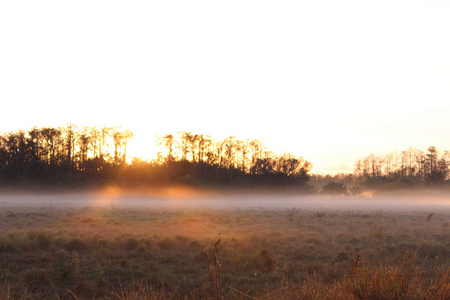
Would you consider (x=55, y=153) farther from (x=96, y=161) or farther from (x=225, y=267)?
(x=225, y=267)

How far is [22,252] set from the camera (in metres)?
11.3

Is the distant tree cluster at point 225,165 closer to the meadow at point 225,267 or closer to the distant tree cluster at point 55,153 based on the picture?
the distant tree cluster at point 55,153

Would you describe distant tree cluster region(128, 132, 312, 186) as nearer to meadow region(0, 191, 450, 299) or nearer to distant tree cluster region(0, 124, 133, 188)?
distant tree cluster region(0, 124, 133, 188)

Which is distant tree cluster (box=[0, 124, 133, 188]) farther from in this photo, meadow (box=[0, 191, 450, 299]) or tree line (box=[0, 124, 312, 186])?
meadow (box=[0, 191, 450, 299])

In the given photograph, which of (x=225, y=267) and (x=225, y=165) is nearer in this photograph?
(x=225, y=267)

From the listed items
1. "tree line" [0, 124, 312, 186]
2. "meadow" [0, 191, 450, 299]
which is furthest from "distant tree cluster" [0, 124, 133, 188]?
"meadow" [0, 191, 450, 299]

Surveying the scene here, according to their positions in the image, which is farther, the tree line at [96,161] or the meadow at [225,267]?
the tree line at [96,161]

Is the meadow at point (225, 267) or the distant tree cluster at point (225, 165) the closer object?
the meadow at point (225, 267)

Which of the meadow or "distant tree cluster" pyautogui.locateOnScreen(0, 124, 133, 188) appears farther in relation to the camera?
"distant tree cluster" pyautogui.locateOnScreen(0, 124, 133, 188)

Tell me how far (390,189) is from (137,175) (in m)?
42.5

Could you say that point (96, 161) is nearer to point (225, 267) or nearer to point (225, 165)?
point (225, 165)

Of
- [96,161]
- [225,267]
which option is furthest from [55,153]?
[225,267]

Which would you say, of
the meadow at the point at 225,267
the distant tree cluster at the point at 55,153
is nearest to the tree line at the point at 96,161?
the distant tree cluster at the point at 55,153

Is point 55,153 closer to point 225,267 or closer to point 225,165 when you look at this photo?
point 225,165
